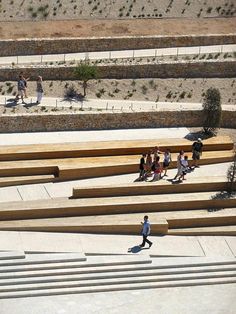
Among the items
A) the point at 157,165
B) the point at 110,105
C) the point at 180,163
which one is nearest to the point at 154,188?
the point at 157,165

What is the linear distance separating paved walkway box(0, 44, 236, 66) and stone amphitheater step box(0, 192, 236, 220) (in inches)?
350

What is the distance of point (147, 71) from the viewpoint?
31047 mm

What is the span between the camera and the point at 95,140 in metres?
27.2

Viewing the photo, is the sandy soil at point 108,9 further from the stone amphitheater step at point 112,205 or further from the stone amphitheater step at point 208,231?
the stone amphitheater step at point 208,231

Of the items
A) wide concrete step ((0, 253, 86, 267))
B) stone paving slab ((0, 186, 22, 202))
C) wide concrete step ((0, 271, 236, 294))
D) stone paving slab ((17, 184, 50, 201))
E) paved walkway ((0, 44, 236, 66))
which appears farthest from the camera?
paved walkway ((0, 44, 236, 66))

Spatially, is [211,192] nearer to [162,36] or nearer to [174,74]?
[174,74]

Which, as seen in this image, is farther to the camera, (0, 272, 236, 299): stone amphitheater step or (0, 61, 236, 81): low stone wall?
(0, 61, 236, 81): low stone wall

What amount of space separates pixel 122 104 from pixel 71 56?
3743 millimetres

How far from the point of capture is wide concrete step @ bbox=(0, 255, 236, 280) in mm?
21094

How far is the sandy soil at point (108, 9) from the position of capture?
34344 millimetres

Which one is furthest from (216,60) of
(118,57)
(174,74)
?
(118,57)

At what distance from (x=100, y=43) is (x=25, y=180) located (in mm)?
9251

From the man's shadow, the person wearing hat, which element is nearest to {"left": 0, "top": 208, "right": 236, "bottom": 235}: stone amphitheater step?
the man's shadow

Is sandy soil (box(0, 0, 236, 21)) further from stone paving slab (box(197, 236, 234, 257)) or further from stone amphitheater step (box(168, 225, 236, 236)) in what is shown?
stone paving slab (box(197, 236, 234, 257))
